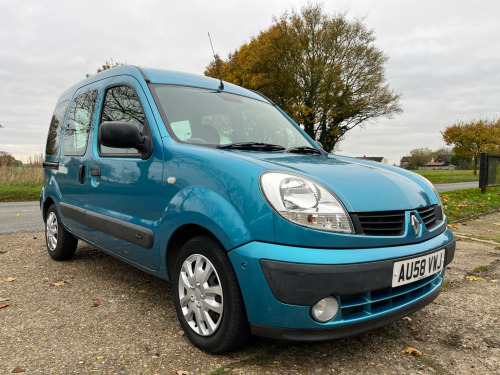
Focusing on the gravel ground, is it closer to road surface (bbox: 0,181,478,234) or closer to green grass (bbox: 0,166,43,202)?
road surface (bbox: 0,181,478,234)

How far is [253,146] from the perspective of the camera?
274cm

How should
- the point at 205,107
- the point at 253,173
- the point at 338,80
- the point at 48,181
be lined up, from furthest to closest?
the point at 338,80, the point at 48,181, the point at 205,107, the point at 253,173

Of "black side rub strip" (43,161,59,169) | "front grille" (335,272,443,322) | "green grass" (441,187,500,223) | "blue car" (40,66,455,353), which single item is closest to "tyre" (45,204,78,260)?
"black side rub strip" (43,161,59,169)

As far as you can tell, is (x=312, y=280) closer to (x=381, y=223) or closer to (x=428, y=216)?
(x=381, y=223)

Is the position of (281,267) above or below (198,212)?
below

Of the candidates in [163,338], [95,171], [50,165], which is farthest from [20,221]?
[163,338]

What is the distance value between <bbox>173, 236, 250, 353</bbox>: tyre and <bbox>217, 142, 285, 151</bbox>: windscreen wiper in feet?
2.17

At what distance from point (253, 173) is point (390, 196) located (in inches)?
31.5

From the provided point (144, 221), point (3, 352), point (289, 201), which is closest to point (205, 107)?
point (144, 221)

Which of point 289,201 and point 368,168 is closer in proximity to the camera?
point 289,201

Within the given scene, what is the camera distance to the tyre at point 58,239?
444cm

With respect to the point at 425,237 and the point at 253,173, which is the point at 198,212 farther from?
the point at 425,237

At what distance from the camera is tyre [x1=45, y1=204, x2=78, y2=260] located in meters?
4.44

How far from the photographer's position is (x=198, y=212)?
2285 millimetres
